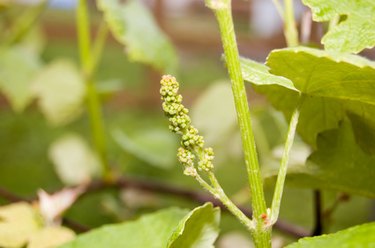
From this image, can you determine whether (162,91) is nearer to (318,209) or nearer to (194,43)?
(318,209)

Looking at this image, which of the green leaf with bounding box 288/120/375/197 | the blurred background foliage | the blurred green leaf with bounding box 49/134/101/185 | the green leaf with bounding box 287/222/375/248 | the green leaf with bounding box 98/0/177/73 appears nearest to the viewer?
the green leaf with bounding box 287/222/375/248

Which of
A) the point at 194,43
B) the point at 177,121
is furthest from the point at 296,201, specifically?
the point at 194,43

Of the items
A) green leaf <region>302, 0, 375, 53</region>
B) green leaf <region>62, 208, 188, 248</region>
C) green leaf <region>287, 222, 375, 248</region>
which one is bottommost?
green leaf <region>62, 208, 188, 248</region>

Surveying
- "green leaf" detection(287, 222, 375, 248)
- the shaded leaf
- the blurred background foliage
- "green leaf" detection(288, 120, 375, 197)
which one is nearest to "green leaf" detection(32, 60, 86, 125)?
the blurred background foliage

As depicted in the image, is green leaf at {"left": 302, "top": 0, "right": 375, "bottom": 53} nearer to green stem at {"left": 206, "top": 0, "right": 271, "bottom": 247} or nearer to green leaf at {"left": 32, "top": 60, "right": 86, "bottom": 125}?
green stem at {"left": 206, "top": 0, "right": 271, "bottom": 247}

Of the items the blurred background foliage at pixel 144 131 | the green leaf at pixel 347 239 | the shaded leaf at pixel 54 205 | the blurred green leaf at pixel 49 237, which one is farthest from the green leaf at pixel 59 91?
the green leaf at pixel 347 239

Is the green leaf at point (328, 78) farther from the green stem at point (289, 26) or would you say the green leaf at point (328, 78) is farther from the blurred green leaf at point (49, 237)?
the blurred green leaf at point (49, 237)
